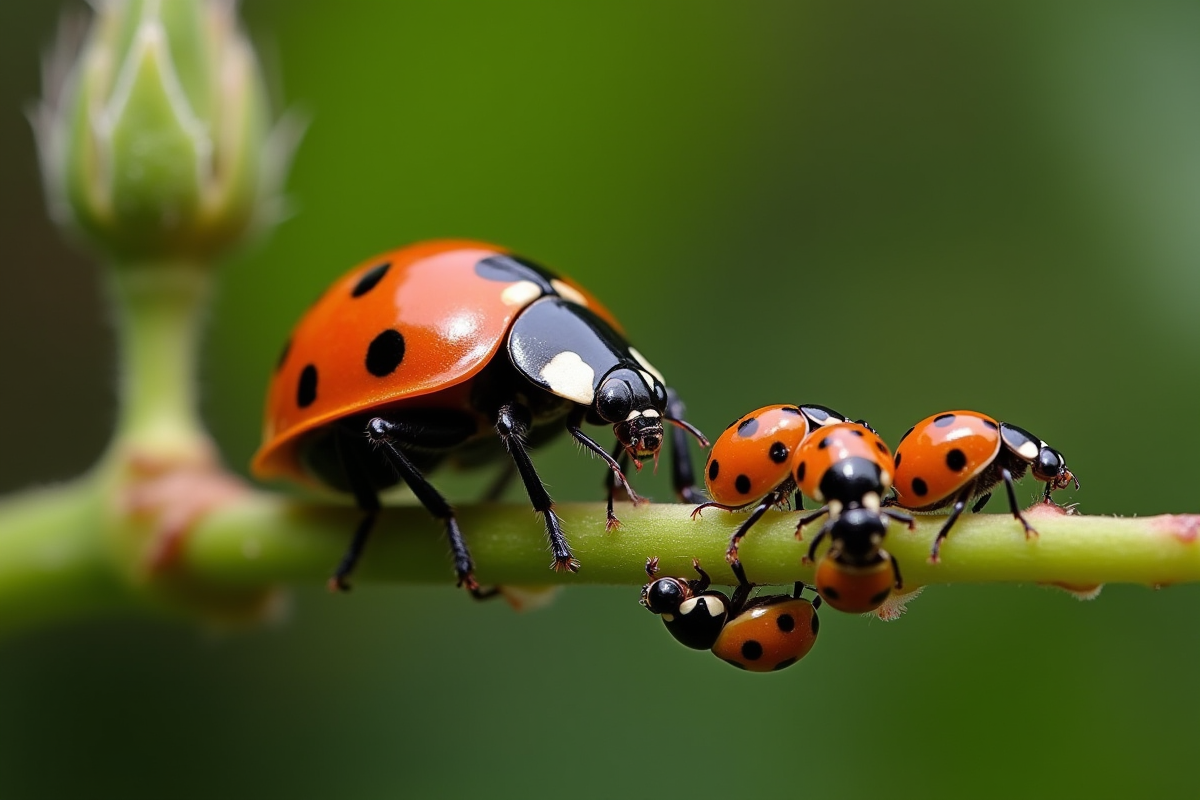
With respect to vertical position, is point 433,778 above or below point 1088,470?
below

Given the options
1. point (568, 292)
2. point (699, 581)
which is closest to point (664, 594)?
point (699, 581)

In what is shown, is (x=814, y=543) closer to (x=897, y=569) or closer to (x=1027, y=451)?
(x=897, y=569)

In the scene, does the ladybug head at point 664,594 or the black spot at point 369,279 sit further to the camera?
the black spot at point 369,279

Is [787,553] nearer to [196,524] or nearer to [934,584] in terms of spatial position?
[934,584]

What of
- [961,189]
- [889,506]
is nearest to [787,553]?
[889,506]

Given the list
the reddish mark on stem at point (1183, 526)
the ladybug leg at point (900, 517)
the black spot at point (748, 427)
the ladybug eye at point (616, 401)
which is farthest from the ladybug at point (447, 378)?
the reddish mark on stem at point (1183, 526)

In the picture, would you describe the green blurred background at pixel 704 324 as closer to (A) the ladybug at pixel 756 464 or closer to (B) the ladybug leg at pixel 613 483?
(B) the ladybug leg at pixel 613 483

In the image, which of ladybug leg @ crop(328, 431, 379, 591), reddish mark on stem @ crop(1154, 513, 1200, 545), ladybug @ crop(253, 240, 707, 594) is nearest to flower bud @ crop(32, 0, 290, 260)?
ladybug @ crop(253, 240, 707, 594)
